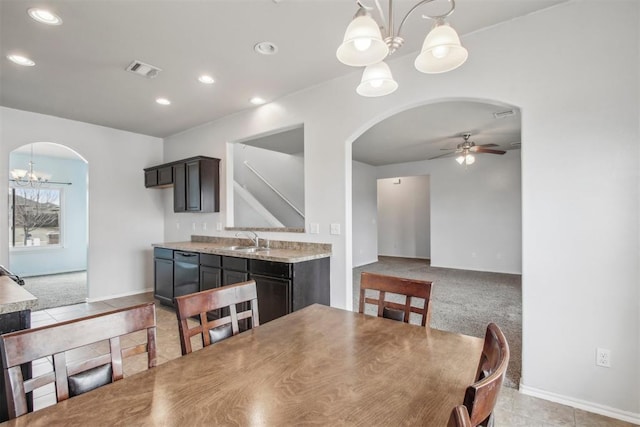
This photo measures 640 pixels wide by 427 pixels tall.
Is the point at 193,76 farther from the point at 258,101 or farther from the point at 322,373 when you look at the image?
the point at 322,373

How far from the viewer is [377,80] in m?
1.61

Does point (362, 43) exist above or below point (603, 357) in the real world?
above

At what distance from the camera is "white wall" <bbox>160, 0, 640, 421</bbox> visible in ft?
6.39

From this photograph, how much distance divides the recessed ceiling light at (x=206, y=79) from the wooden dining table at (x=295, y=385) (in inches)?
110

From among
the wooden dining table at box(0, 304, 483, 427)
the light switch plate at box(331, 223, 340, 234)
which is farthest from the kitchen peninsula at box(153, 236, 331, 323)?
the wooden dining table at box(0, 304, 483, 427)

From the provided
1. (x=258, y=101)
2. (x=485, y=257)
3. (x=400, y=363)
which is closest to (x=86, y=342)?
(x=400, y=363)

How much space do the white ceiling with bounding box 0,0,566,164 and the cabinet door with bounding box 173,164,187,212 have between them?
1.03 metres

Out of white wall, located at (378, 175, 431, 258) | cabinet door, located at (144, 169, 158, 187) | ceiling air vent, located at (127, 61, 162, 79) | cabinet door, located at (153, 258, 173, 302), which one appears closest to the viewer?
ceiling air vent, located at (127, 61, 162, 79)

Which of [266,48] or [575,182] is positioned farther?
[266,48]

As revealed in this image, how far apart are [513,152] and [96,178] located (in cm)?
784

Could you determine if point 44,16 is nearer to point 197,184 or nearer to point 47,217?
point 197,184

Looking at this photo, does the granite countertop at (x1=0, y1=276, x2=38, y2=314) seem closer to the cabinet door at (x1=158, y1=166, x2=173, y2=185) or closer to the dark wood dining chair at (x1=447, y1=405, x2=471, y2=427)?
the dark wood dining chair at (x1=447, y1=405, x2=471, y2=427)

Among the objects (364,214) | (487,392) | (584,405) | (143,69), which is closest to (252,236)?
(143,69)

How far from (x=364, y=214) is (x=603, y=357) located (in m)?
6.24
